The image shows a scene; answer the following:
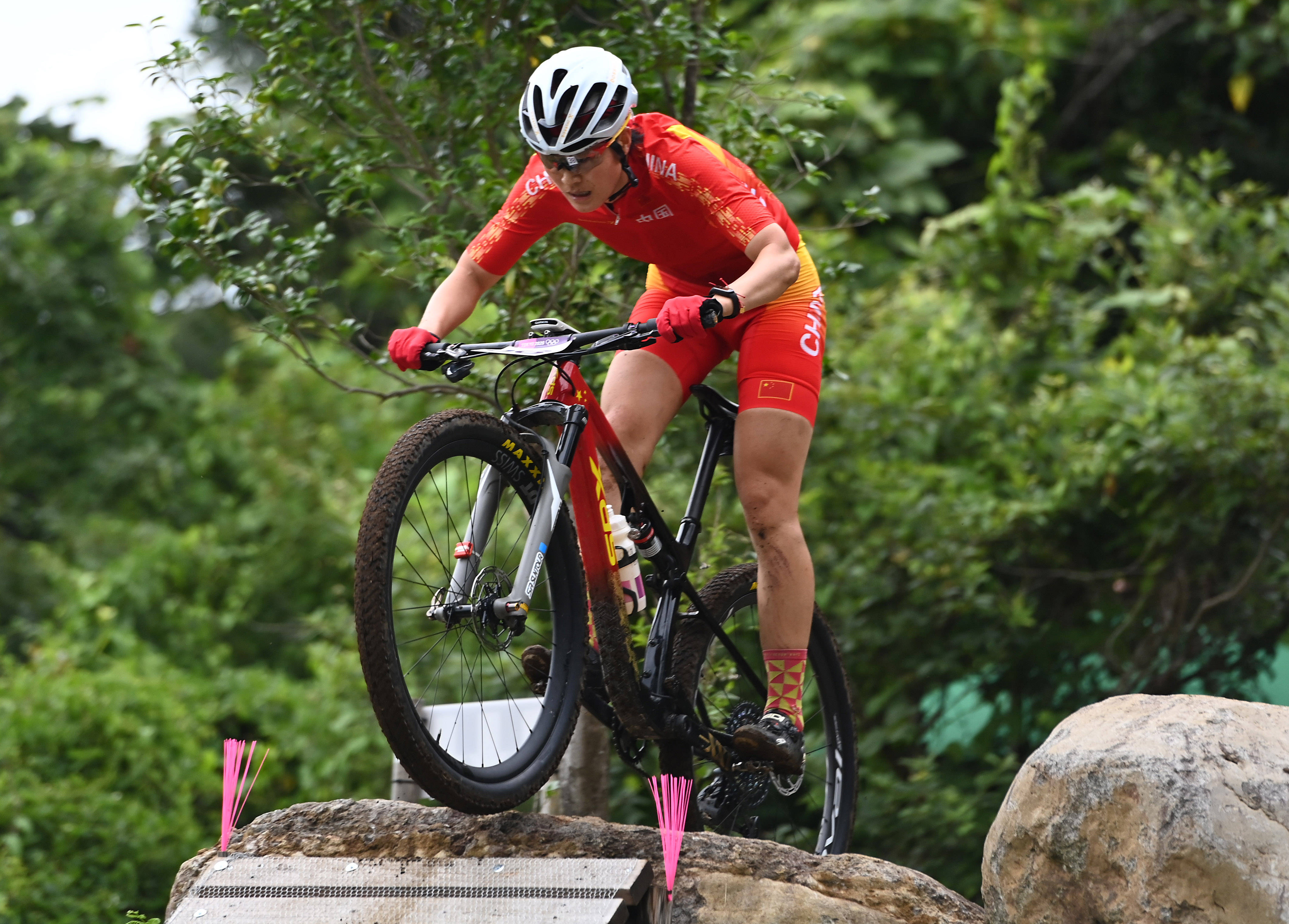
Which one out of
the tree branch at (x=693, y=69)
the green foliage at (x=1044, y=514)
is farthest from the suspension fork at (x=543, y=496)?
the green foliage at (x=1044, y=514)

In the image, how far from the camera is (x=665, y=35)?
4.44 metres

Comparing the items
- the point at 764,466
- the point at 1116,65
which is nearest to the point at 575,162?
the point at 764,466

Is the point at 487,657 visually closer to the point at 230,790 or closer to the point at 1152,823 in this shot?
the point at 230,790

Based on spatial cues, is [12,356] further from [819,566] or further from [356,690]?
[819,566]

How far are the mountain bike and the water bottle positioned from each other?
0.01 m

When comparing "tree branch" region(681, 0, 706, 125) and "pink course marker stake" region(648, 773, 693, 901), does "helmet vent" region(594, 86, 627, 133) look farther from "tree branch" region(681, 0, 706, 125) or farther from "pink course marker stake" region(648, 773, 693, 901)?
"pink course marker stake" region(648, 773, 693, 901)

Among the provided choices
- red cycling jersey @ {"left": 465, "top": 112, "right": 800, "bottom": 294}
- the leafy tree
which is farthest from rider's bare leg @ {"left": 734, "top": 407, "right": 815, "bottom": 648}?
the leafy tree

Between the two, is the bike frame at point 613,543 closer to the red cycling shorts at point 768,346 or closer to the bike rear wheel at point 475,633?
the bike rear wheel at point 475,633

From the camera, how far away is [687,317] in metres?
2.91

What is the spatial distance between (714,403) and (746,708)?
0.91 meters

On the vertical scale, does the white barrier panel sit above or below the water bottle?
below

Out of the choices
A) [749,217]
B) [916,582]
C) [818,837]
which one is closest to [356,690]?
[916,582]

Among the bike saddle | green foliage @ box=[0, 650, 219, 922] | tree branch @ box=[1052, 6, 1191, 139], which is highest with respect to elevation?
the bike saddle

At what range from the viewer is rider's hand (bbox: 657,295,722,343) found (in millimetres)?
2908
